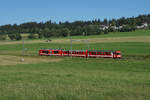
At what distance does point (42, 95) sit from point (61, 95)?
59 centimetres

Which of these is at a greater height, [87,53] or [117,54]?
[117,54]

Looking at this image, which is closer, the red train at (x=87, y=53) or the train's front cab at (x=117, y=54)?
the train's front cab at (x=117, y=54)

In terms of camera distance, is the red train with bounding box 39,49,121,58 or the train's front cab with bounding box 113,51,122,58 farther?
the red train with bounding box 39,49,121,58

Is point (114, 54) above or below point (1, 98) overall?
below

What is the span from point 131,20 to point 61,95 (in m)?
181

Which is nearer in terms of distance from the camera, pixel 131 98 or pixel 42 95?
pixel 131 98

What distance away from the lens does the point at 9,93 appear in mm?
7820

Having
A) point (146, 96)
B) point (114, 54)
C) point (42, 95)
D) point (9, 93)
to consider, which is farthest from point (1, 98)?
point (114, 54)

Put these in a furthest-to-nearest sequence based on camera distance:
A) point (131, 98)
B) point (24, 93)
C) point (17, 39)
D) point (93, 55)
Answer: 1. point (17, 39)
2. point (93, 55)
3. point (24, 93)
4. point (131, 98)

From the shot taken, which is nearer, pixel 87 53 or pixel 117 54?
pixel 117 54

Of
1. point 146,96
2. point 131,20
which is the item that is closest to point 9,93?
point 146,96

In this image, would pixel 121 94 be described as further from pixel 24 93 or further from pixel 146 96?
pixel 24 93

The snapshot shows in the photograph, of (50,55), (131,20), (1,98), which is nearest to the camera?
(1,98)

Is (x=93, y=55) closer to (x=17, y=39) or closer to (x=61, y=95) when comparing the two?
(x=61, y=95)
